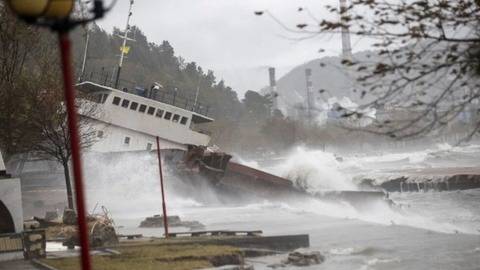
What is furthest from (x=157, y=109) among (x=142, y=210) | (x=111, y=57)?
(x=111, y=57)

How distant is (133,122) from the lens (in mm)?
36312

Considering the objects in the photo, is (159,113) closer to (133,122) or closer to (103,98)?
(133,122)

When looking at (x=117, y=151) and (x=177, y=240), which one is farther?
(x=117, y=151)

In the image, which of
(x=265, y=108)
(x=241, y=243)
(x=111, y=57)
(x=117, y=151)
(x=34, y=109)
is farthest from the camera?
(x=265, y=108)

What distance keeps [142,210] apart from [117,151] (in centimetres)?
512

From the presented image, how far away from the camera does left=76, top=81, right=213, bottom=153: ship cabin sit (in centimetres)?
3541

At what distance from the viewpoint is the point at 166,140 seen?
122ft

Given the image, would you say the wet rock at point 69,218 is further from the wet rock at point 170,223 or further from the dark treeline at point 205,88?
the dark treeline at point 205,88

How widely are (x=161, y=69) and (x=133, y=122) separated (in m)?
98.4

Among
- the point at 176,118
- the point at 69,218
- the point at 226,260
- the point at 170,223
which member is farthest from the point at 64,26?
the point at 176,118

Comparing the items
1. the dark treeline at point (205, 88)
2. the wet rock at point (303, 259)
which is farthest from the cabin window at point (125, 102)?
the dark treeline at point (205, 88)

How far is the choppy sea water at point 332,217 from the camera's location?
14.9m

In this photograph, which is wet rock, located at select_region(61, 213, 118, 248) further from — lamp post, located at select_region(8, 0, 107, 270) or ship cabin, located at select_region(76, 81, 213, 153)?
ship cabin, located at select_region(76, 81, 213, 153)

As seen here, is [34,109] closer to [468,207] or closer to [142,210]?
[142,210]
